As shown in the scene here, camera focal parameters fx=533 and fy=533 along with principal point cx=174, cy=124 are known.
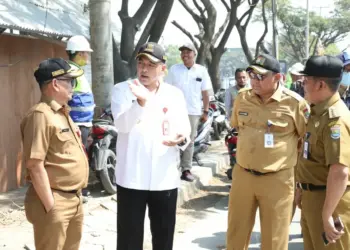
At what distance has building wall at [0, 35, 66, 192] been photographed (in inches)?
265

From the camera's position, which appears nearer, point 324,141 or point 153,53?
point 324,141

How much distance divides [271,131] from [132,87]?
1196 mm

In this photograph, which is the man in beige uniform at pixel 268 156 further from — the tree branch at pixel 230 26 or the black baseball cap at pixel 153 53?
the tree branch at pixel 230 26

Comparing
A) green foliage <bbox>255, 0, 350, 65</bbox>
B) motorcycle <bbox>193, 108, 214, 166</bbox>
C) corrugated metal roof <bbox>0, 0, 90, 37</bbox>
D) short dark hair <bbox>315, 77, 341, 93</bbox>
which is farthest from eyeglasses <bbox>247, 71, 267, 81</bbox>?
green foliage <bbox>255, 0, 350, 65</bbox>

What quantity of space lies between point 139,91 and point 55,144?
2.05ft

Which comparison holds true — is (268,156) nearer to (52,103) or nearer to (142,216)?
(142,216)

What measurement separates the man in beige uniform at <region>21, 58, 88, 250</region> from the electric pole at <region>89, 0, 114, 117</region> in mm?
3523

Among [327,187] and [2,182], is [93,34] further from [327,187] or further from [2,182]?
[327,187]

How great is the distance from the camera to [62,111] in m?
3.49

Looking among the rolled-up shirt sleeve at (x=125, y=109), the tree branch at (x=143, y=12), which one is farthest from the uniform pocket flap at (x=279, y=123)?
the tree branch at (x=143, y=12)

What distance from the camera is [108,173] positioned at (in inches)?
263

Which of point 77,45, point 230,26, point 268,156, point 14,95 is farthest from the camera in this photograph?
point 230,26

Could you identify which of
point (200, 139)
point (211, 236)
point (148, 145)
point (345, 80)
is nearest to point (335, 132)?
point (148, 145)

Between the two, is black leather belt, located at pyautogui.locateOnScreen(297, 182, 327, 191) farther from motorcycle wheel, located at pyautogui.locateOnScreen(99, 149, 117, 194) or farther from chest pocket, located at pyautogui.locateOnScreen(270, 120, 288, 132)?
motorcycle wheel, located at pyautogui.locateOnScreen(99, 149, 117, 194)
